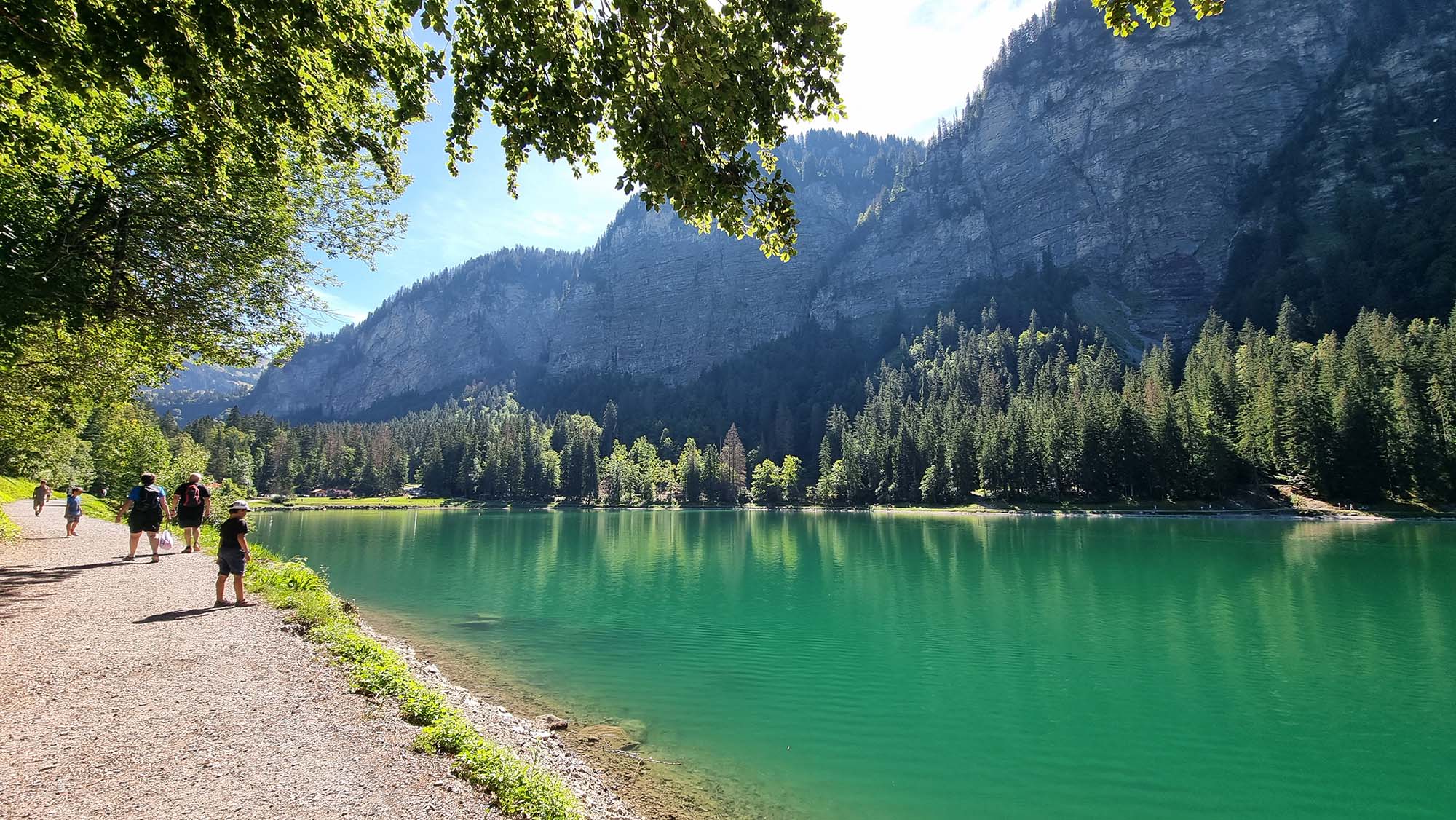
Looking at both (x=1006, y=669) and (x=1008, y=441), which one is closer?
(x=1006, y=669)

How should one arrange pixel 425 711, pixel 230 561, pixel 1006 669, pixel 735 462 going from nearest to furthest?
pixel 425 711 → pixel 230 561 → pixel 1006 669 → pixel 735 462

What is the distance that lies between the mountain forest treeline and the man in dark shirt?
2086cm

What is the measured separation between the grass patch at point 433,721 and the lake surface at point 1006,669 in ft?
15.1

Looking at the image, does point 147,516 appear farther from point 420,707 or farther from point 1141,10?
point 1141,10

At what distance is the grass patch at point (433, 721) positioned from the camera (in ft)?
24.3

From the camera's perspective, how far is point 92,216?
13.7 metres

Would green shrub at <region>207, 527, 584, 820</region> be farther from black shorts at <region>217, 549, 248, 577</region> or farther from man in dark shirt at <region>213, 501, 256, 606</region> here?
black shorts at <region>217, 549, 248, 577</region>

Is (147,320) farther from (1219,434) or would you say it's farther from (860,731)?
(1219,434)

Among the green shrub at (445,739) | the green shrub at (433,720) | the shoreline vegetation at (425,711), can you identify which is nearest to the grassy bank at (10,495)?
the shoreline vegetation at (425,711)

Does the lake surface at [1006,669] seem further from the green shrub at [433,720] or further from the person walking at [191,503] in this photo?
the person walking at [191,503]

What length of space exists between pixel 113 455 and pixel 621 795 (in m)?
69.6

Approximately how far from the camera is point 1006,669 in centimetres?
1778

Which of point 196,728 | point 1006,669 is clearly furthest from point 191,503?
point 1006,669

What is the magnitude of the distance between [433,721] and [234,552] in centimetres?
898
